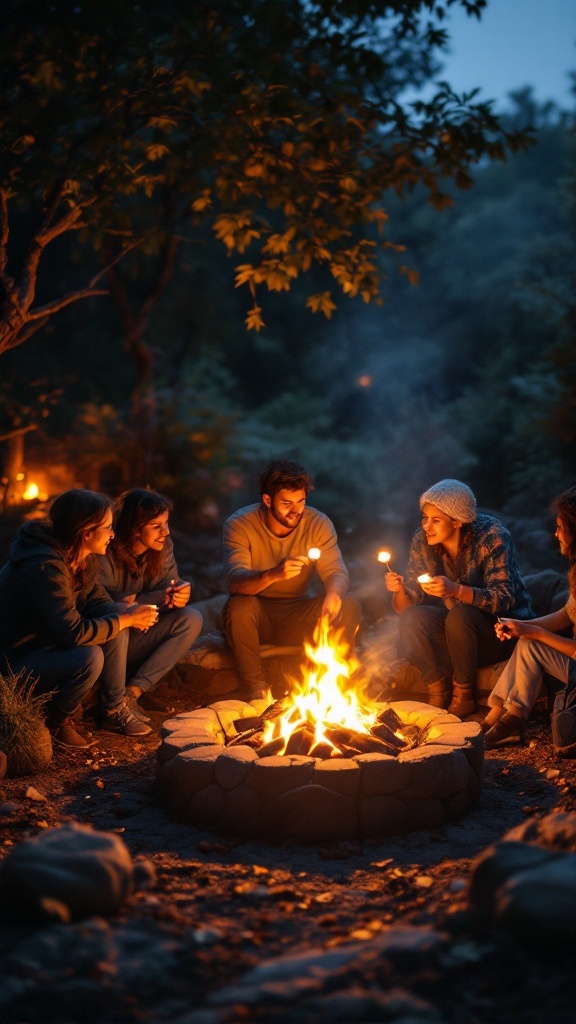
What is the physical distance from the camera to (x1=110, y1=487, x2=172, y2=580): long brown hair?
5.84 meters

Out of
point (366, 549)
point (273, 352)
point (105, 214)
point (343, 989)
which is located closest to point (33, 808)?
point (343, 989)

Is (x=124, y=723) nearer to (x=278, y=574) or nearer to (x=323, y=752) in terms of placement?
(x=278, y=574)

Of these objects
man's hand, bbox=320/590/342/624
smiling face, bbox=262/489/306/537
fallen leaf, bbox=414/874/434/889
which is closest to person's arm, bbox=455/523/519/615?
man's hand, bbox=320/590/342/624

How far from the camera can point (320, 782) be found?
426 centimetres

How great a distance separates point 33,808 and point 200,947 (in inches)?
73.7

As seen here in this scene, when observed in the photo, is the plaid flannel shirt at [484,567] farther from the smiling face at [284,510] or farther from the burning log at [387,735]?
the burning log at [387,735]

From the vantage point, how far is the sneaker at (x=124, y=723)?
5.70m

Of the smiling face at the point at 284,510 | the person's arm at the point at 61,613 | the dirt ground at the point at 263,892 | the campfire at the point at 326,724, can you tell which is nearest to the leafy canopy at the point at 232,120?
the smiling face at the point at 284,510

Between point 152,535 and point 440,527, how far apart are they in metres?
1.81

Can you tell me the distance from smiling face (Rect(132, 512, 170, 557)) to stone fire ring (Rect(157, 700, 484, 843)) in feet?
5.53

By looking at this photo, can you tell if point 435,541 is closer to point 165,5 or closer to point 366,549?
point 165,5

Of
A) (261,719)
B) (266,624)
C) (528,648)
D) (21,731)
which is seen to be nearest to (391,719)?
(261,719)

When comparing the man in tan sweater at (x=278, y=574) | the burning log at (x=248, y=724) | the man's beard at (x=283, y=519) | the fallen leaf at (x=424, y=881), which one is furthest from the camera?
the man's beard at (x=283, y=519)

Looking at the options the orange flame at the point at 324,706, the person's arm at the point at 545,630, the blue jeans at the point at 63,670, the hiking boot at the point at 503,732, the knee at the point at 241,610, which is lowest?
the hiking boot at the point at 503,732
